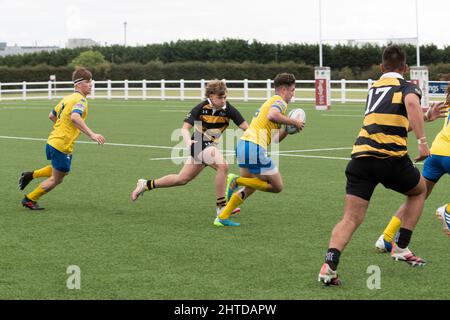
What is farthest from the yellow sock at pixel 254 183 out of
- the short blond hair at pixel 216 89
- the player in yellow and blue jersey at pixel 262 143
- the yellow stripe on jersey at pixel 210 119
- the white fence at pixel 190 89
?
the white fence at pixel 190 89

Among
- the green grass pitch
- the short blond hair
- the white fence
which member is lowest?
the green grass pitch

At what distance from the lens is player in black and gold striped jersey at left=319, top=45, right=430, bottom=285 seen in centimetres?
767

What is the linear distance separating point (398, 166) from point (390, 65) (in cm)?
84

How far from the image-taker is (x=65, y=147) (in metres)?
12.3

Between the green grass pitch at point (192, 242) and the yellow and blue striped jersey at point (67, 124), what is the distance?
836mm

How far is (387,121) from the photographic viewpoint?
7766mm

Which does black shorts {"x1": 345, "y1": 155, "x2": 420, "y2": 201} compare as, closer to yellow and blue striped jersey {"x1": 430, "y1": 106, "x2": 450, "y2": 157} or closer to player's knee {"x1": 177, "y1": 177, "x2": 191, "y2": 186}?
yellow and blue striped jersey {"x1": 430, "y1": 106, "x2": 450, "y2": 157}

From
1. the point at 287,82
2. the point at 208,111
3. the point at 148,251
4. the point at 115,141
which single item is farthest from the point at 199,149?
the point at 115,141

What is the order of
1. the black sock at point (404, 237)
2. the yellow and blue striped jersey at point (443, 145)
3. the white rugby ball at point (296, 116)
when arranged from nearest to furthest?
the black sock at point (404, 237) < the yellow and blue striped jersey at point (443, 145) < the white rugby ball at point (296, 116)

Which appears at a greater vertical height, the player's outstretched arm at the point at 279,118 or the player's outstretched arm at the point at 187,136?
the player's outstretched arm at the point at 279,118

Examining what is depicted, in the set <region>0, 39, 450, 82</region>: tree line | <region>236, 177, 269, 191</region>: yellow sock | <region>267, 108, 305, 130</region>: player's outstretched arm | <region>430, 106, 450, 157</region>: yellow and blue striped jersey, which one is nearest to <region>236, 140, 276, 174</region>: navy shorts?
<region>236, 177, 269, 191</region>: yellow sock

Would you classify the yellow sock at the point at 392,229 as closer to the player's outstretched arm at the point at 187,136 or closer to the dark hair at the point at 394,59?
the dark hair at the point at 394,59

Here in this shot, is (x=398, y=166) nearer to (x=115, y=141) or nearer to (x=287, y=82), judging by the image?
(x=287, y=82)

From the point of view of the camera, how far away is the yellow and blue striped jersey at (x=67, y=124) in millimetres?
12258
